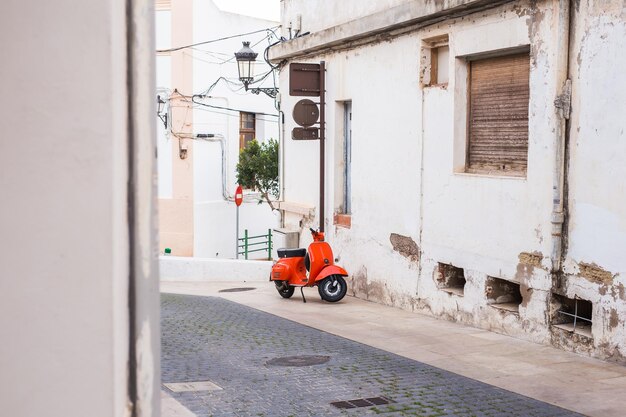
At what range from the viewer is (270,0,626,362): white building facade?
8.53m

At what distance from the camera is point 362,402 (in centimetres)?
670

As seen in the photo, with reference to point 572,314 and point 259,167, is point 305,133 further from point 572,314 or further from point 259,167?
point 259,167

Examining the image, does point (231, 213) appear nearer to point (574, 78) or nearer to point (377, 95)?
point (377, 95)

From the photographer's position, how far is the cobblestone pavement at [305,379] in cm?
650

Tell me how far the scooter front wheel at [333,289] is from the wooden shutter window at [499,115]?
116 inches

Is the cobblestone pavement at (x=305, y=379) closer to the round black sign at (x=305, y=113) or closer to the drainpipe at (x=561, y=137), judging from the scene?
the drainpipe at (x=561, y=137)

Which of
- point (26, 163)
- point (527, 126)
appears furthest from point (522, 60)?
point (26, 163)

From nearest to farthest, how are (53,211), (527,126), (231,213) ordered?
(53,211), (527,126), (231,213)

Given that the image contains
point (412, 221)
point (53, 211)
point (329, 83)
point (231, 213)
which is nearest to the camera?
point (53, 211)

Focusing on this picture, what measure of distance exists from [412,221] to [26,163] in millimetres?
10821

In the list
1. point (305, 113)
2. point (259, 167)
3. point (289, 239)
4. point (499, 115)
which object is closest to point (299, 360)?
point (499, 115)

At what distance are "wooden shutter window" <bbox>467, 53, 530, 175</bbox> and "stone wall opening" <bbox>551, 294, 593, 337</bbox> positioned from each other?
5.31 feet

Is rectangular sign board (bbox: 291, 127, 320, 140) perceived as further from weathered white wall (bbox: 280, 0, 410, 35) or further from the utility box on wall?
the utility box on wall

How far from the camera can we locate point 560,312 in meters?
9.20
